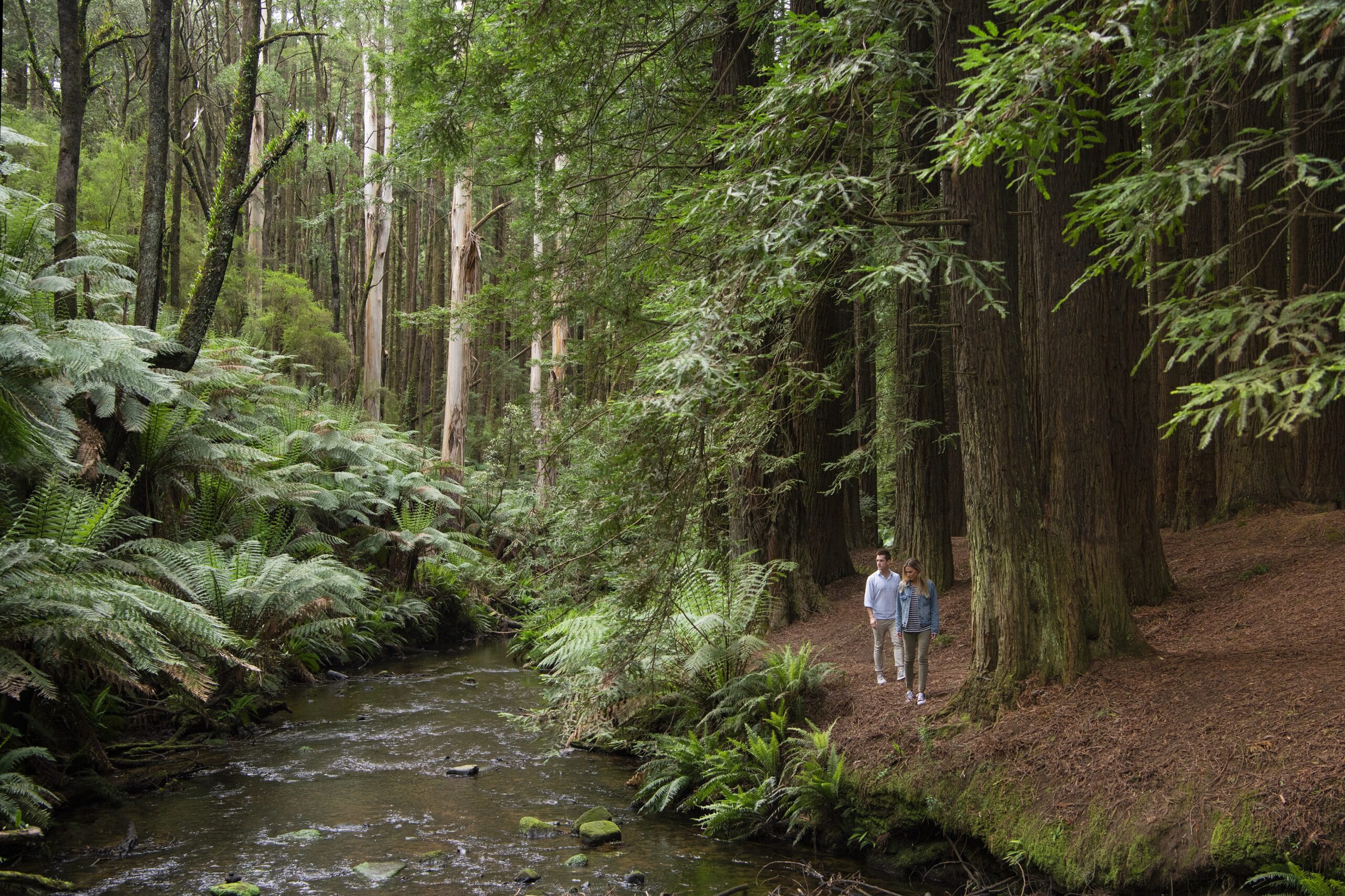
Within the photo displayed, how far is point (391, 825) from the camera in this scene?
6.83m

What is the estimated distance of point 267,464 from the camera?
1348 cm

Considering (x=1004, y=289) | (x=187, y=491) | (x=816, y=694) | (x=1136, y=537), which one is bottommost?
(x=816, y=694)

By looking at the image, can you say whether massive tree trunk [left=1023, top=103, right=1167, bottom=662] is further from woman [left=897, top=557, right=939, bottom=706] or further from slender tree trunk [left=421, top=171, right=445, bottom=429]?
slender tree trunk [left=421, top=171, right=445, bottom=429]

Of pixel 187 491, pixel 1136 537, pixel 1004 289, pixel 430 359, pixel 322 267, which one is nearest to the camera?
pixel 1004 289

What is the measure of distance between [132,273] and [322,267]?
28071 millimetres

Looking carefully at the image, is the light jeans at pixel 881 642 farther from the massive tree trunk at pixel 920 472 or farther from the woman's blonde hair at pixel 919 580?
the massive tree trunk at pixel 920 472

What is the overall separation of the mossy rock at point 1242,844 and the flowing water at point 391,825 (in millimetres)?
2313

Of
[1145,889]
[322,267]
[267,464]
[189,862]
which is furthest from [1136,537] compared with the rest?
[322,267]

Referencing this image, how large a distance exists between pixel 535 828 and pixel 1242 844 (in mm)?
4527

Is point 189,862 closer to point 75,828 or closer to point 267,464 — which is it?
point 75,828

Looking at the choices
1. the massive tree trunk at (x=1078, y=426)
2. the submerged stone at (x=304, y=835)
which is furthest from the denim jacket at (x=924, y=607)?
the submerged stone at (x=304, y=835)

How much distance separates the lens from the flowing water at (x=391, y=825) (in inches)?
228

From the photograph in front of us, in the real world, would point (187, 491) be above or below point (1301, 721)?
above

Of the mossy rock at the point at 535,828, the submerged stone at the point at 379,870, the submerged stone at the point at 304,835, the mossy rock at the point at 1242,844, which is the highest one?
the mossy rock at the point at 1242,844
